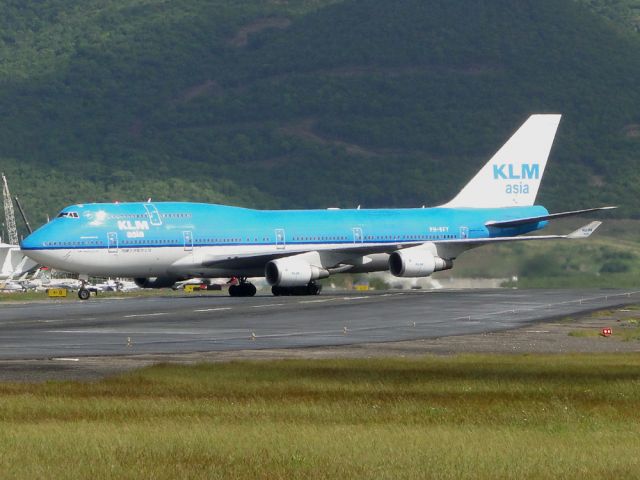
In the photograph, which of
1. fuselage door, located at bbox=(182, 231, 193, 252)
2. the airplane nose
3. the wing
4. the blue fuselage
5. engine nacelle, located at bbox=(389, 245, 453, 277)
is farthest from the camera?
engine nacelle, located at bbox=(389, 245, 453, 277)

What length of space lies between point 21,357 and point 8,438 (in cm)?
1400

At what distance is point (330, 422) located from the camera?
1961 centimetres

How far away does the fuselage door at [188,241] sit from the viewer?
65625mm

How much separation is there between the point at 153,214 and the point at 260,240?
19.0 ft

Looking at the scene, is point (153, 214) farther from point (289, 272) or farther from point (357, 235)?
point (357, 235)

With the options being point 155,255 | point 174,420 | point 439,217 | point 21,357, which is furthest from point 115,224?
point 174,420

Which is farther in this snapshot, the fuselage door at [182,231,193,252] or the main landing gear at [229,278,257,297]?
the main landing gear at [229,278,257,297]

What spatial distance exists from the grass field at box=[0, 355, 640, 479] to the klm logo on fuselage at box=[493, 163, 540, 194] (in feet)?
170

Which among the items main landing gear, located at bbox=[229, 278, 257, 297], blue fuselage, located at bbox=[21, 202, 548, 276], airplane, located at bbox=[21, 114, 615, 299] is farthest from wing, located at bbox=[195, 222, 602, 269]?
main landing gear, located at bbox=[229, 278, 257, 297]

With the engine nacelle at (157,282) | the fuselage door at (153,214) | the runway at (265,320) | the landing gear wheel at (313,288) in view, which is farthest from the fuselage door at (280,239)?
the fuselage door at (153,214)

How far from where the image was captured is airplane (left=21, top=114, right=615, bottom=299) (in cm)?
6384

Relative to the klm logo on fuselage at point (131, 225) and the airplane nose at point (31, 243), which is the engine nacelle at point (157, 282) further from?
the airplane nose at point (31, 243)

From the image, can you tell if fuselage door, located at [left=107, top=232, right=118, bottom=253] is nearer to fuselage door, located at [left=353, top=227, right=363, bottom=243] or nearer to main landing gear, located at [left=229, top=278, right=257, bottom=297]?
main landing gear, located at [left=229, top=278, right=257, bottom=297]

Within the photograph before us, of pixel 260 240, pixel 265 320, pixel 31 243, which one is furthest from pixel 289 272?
pixel 265 320
